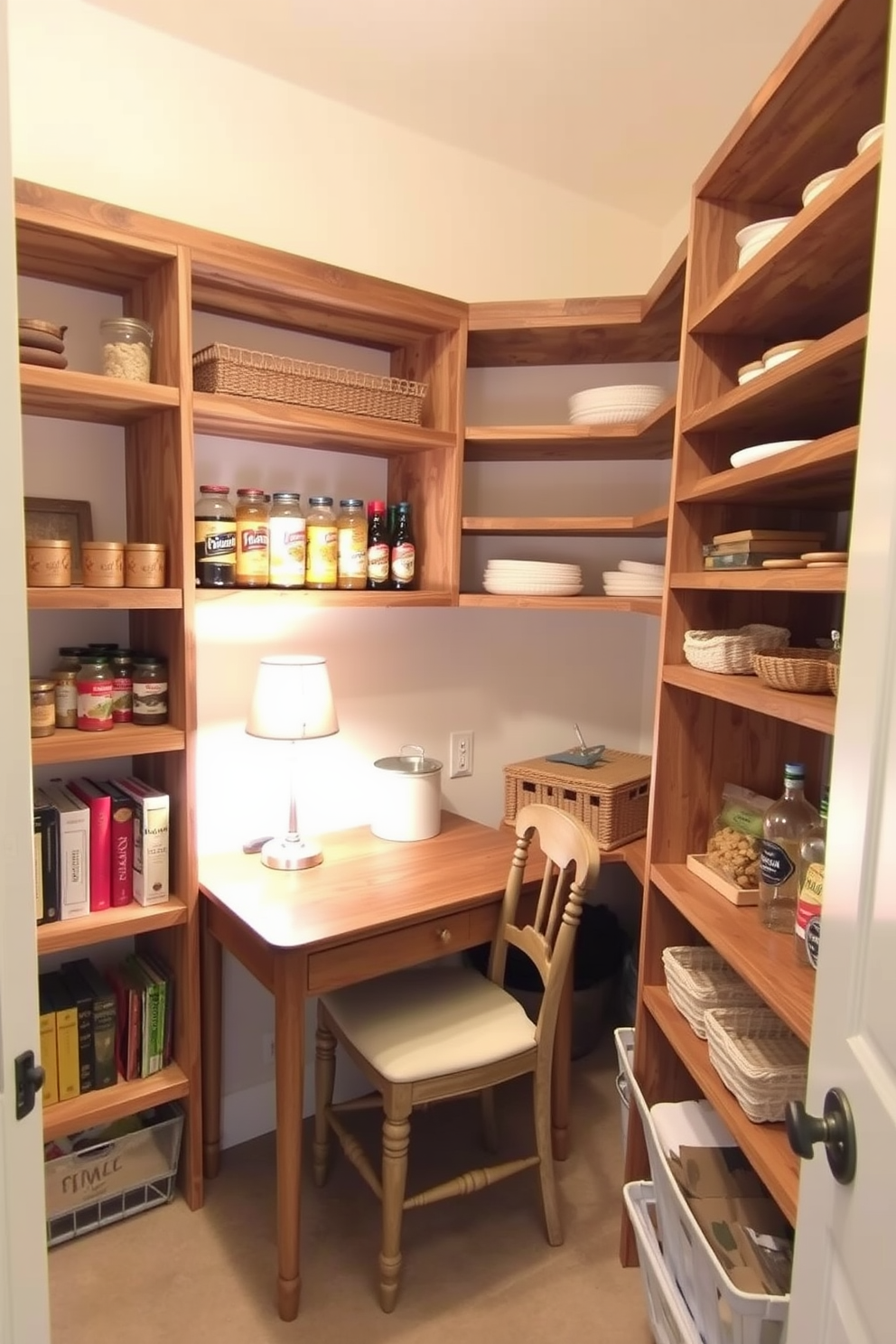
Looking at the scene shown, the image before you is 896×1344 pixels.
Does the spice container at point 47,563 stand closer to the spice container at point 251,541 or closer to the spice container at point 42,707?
the spice container at point 42,707

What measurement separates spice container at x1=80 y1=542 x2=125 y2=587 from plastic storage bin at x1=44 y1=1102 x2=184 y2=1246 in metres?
1.25

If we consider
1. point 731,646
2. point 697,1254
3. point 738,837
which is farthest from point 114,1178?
point 731,646

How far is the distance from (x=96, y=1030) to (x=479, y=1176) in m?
0.90

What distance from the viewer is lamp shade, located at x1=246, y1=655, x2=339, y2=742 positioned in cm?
182

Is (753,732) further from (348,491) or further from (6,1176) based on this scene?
(6,1176)

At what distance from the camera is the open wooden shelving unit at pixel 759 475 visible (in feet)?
3.66

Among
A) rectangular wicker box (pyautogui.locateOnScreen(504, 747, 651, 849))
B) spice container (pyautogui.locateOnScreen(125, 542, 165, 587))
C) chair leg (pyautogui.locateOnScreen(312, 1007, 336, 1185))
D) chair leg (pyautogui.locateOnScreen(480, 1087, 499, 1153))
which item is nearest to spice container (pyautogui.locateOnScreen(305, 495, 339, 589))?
spice container (pyautogui.locateOnScreen(125, 542, 165, 587))

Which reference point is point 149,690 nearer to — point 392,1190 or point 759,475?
point 392,1190

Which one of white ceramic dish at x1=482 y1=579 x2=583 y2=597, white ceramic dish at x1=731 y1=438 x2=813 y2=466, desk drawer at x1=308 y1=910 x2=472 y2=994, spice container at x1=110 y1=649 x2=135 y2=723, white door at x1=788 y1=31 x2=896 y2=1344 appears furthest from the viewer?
white ceramic dish at x1=482 y1=579 x2=583 y2=597

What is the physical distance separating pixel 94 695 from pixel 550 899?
Result: 114cm

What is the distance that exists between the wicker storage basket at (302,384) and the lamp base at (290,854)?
3.41 feet

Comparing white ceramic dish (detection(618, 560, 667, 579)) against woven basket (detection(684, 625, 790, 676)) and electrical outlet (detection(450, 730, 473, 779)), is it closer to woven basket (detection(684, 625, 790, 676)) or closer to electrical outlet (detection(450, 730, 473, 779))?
woven basket (detection(684, 625, 790, 676))

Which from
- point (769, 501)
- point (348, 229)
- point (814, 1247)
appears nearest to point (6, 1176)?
point (814, 1247)

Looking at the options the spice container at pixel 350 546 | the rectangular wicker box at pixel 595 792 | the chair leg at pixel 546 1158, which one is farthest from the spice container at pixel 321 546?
the chair leg at pixel 546 1158
